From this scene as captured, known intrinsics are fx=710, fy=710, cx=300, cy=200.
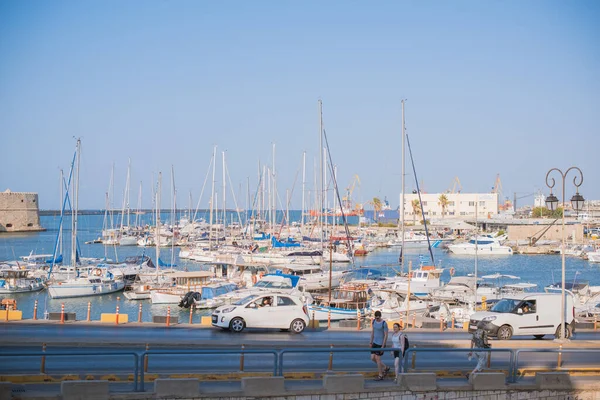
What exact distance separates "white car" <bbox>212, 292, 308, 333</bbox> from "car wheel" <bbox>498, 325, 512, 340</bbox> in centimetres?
693

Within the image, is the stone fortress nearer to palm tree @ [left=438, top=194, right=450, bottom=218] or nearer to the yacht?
palm tree @ [left=438, top=194, right=450, bottom=218]

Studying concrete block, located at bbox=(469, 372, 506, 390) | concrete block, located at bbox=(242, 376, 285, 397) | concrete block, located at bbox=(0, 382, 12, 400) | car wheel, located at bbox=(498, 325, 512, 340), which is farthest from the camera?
car wheel, located at bbox=(498, 325, 512, 340)

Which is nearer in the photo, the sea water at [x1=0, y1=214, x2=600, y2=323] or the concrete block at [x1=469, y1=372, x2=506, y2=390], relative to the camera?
the concrete block at [x1=469, y1=372, x2=506, y2=390]

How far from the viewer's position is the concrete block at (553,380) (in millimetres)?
17812

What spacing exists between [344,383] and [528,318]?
11.7 meters

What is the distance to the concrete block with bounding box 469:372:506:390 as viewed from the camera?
17.2 meters

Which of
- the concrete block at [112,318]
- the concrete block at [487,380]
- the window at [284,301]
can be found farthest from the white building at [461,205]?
the concrete block at [487,380]

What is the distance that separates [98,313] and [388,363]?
120 ft

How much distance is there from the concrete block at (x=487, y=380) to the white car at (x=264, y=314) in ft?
31.4

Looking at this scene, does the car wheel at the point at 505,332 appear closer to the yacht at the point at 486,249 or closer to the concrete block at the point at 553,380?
the concrete block at the point at 553,380

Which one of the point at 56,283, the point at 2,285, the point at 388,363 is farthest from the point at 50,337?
the point at 2,285

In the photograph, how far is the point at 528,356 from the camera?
2033 centimetres

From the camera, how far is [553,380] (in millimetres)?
17938

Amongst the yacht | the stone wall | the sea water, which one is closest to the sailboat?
the sea water
